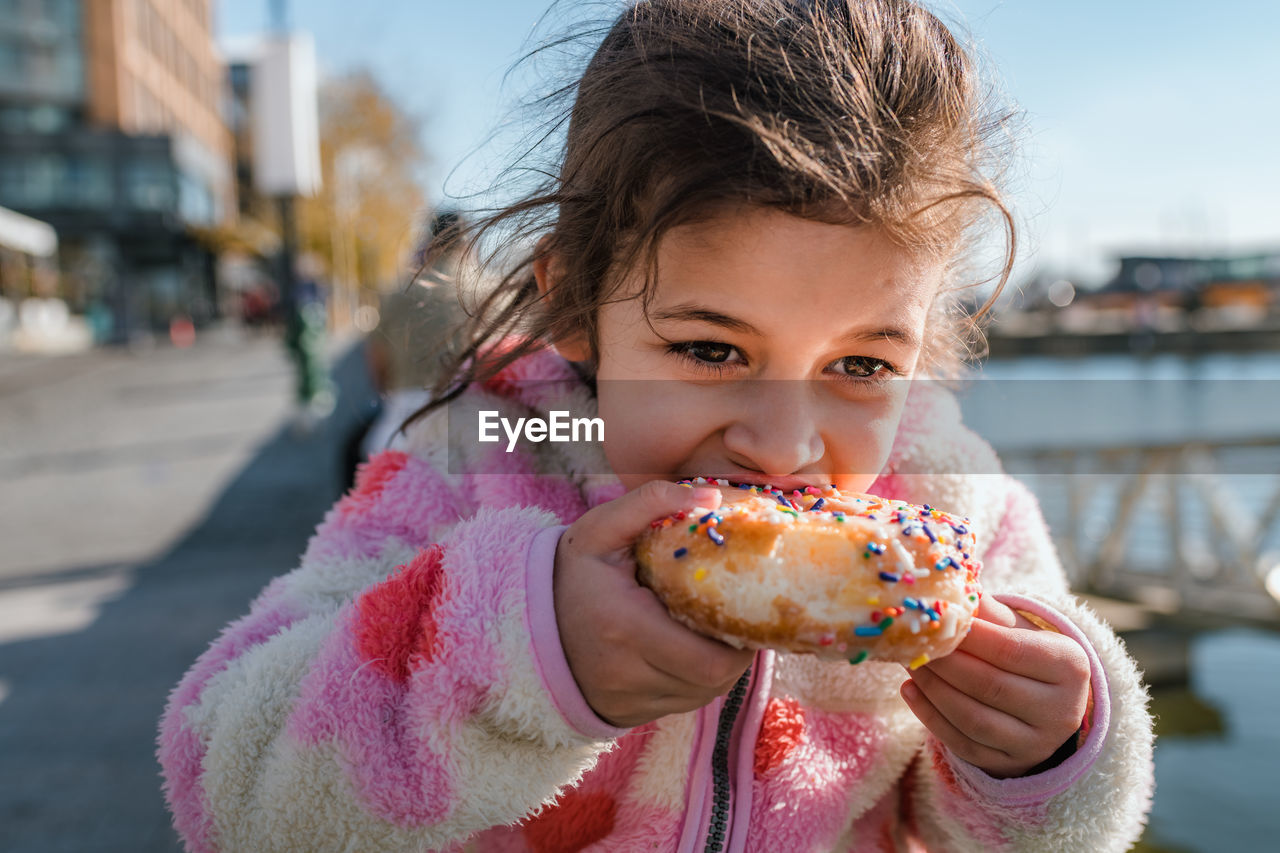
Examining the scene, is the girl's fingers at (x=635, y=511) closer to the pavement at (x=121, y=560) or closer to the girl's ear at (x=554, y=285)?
the girl's ear at (x=554, y=285)

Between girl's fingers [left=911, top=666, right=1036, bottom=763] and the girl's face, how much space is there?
317mm

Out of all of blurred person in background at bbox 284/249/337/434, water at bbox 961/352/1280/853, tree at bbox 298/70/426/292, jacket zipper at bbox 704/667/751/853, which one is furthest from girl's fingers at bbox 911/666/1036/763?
tree at bbox 298/70/426/292

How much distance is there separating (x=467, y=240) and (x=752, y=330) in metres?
0.78

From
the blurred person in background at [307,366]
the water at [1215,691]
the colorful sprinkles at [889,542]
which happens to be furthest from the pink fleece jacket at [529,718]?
the blurred person in background at [307,366]

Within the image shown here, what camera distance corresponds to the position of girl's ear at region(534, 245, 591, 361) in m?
1.46

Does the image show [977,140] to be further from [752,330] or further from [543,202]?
[543,202]

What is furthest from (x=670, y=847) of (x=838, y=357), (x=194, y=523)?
(x=194, y=523)

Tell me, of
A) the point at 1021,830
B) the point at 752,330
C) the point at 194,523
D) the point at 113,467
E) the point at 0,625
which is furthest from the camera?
the point at 113,467

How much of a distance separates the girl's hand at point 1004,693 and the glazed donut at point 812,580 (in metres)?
0.12

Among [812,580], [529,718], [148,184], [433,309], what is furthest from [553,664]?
[148,184]

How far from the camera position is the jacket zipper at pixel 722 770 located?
1312 millimetres

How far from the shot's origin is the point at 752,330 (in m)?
1.12

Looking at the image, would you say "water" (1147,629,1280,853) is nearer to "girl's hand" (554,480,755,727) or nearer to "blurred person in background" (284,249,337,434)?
"girl's hand" (554,480,755,727)

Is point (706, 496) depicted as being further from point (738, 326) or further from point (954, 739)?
point (954, 739)
